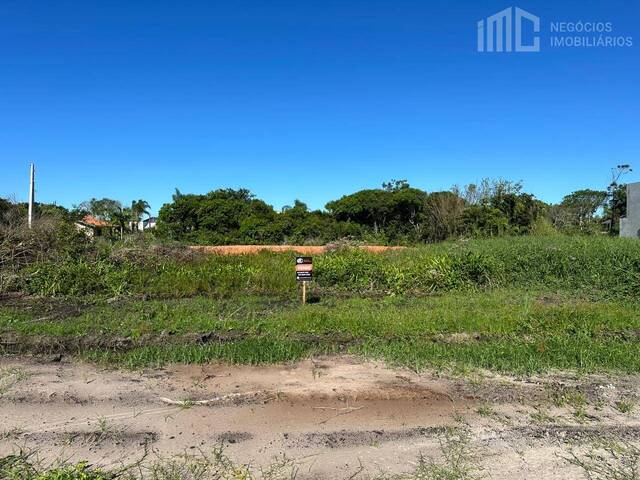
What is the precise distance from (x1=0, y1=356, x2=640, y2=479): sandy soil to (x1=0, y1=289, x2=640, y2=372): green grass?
45 centimetres

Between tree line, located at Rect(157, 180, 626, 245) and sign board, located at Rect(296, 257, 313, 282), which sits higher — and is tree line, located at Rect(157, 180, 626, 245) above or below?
above

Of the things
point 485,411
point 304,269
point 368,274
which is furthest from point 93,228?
point 485,411

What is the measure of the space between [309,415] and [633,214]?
25.8m

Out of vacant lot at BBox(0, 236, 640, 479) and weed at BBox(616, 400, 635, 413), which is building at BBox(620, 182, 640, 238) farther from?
weed at BBox(616, 400, 635, 413)

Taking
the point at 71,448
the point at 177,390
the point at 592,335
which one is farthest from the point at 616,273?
the point at 71,448

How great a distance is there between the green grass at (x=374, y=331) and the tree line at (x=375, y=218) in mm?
18878

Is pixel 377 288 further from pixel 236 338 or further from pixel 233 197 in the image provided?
pixel 233 197

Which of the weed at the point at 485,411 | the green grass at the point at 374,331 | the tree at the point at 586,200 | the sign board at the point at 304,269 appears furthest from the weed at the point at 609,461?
the tree at the point at 586,200

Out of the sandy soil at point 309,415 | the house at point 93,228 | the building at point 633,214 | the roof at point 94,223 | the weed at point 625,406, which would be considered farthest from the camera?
the roof at point 94,223

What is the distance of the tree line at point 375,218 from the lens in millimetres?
29656

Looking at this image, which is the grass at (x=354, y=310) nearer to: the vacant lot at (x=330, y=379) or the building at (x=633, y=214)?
the vacant lot at (x=330, y=379)

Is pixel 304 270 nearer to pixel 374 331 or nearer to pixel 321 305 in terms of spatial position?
pixel 321 305

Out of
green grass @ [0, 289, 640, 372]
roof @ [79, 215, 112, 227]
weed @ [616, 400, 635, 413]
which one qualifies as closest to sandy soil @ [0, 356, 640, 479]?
weed @ [616, 400, 635, 413]

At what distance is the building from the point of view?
23375mm
